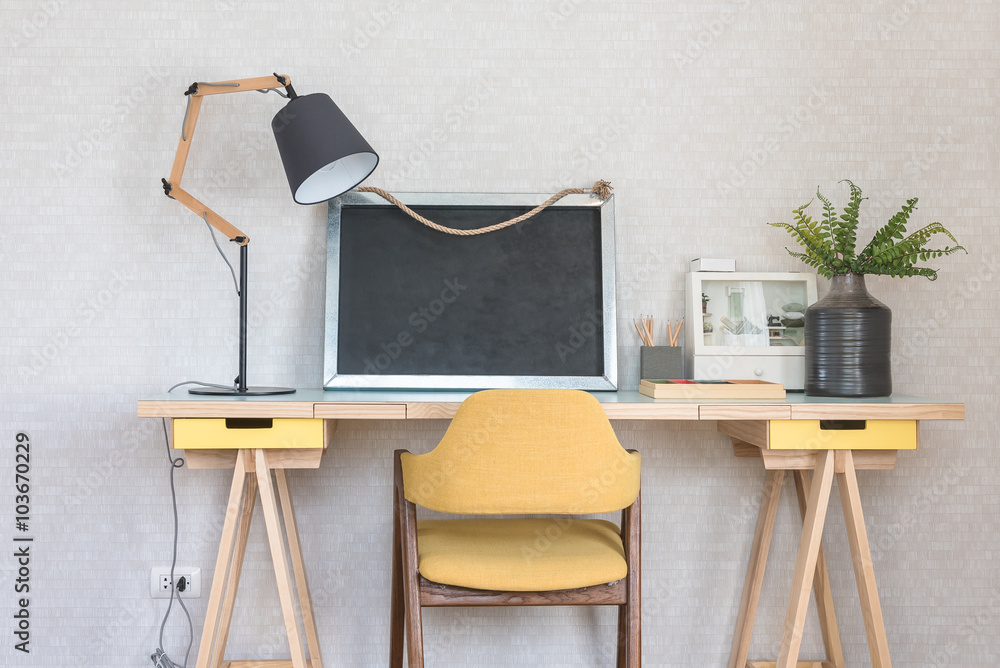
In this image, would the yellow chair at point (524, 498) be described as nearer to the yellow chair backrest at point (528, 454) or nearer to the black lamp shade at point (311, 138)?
the yellow chair backrest at point (528, 454)

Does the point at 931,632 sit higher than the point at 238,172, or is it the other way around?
the point at 238,172

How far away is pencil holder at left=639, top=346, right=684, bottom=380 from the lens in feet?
5.63

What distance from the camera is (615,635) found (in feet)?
5.92

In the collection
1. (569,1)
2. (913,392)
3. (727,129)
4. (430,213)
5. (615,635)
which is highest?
(569,1)

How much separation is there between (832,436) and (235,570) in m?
1.49

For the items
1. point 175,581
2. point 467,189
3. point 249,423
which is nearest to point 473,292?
point 467,189

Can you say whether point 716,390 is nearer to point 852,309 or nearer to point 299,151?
point 852,309

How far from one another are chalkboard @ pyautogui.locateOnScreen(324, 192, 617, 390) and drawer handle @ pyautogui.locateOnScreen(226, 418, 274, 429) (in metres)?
0.34

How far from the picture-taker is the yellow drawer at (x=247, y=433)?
4.47ft

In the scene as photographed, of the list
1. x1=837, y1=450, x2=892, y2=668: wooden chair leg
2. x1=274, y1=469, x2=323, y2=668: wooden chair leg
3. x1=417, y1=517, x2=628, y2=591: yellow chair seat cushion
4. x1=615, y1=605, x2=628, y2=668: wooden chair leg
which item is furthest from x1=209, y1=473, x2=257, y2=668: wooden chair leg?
x1=837, y1=450, x2=892, y2=668: wooden chair leg

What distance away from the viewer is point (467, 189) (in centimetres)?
183

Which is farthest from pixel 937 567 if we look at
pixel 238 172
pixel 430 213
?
pixel 238 172

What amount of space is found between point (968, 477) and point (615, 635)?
→ 1.11 metres

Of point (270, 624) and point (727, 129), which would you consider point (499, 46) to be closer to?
point (727, 129)
